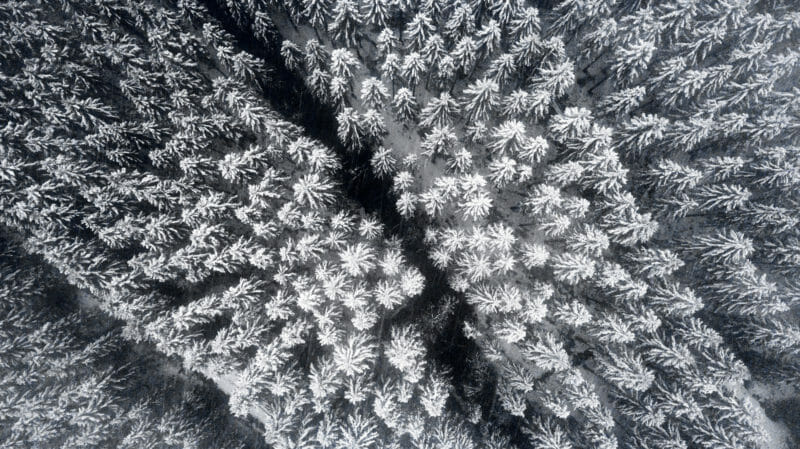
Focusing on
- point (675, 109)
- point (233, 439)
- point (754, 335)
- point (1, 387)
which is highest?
point (675, 109)

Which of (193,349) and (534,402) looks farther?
(534,402)

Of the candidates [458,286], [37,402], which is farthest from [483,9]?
[37,402]

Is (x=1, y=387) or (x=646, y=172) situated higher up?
(x=646, y=172)

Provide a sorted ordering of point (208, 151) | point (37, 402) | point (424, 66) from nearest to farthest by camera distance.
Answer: point (37, 402) → point (424, 66) → point (208, 151)

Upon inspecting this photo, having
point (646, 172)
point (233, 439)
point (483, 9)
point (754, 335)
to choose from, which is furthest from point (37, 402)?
point (754, 335)

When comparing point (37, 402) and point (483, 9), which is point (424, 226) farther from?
point (37, 402)

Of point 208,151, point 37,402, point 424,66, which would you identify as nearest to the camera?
point 37,402
